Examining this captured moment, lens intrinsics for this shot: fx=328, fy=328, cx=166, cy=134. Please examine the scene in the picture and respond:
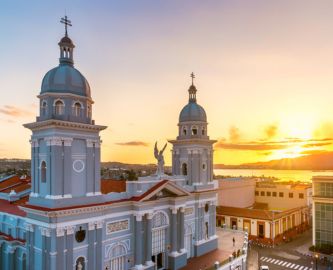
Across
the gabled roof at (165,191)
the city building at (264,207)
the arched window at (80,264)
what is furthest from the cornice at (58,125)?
the city building at (264,207)

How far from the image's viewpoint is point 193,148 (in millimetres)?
39500

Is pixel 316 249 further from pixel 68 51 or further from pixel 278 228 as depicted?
pixel 68 51

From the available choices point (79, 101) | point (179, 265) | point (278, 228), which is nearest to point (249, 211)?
point (278, 228)

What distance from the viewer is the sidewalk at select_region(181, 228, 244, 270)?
35.3 m

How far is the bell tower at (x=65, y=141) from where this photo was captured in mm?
25031

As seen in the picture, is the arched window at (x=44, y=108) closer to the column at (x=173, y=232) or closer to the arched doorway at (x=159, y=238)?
the arched doorway at (x=159, y=238)

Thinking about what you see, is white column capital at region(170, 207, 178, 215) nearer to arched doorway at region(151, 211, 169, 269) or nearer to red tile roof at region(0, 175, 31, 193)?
arched doorway at region(151, 211, 169, 269)

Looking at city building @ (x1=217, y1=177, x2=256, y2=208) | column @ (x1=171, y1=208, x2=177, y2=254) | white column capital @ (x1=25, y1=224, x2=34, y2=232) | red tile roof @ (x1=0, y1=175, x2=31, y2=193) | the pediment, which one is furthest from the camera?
city building @ (x1=217, y1=177, x2=256, y2=208)

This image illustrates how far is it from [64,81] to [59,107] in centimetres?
210

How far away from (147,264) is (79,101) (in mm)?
16817

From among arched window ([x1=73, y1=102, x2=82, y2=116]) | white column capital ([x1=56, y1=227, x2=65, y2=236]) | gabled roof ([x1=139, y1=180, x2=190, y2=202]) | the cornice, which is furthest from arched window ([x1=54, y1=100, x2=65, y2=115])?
gabled roof ([x1=139, y1=180, x2=190, y2=202])

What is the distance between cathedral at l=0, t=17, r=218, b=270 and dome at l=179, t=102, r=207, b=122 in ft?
26.5

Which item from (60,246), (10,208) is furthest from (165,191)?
(10,208)

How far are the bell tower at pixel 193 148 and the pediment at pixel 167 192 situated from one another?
4742 millimetres
